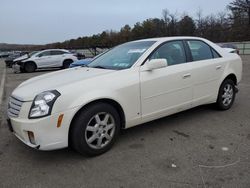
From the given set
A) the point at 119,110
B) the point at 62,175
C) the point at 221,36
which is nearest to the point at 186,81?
the point at 119,110

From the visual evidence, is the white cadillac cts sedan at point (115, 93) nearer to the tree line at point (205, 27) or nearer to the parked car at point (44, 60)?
the parked car at point (44, 60)

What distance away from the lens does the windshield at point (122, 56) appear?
13.2 feet

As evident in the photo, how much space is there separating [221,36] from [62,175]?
4863 centimetres

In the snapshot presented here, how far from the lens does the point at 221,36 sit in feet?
154

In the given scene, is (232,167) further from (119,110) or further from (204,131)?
(119,110)

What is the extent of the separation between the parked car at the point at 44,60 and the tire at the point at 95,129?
15.6m

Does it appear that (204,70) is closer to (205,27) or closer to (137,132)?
(137,132)

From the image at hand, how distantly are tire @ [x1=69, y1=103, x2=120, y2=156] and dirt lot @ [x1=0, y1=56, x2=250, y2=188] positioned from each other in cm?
15

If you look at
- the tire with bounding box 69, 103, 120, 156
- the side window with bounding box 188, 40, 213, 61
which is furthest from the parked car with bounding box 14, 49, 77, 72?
the tire with bounding box 69, 103, 120, 156

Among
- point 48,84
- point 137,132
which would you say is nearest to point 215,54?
point 137,132

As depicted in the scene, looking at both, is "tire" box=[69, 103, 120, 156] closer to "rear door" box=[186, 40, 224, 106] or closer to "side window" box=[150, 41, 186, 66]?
"side window" box=[150, 41, 186, 66]

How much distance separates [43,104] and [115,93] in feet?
3.02

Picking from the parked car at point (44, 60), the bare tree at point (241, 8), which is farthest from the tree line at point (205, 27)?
the parked car at point (44, 60)

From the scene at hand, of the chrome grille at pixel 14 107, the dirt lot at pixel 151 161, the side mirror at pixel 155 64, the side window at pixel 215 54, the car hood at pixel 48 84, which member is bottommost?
the dirt lot at pixel 151 161
